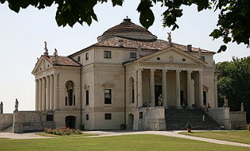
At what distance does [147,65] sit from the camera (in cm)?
5734

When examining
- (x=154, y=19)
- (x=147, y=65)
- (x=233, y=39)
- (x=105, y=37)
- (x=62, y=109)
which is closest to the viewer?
(x=154, y=19)

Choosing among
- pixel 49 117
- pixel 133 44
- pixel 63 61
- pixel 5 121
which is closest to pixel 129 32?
pixel 133 44

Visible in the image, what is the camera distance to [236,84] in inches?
2970

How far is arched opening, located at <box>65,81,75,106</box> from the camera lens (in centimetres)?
6357

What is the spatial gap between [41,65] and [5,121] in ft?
34.6

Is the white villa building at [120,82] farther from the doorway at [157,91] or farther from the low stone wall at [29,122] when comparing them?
the low stone wall at [29,122]

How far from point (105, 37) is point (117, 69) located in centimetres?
1057

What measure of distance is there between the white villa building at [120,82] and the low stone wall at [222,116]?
14.8ft

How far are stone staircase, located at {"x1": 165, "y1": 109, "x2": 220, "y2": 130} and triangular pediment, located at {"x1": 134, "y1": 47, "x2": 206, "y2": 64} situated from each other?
269 inches

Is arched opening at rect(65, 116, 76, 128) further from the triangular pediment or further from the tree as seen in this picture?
the tree

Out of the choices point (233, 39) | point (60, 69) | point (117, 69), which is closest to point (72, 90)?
point (60, 69)

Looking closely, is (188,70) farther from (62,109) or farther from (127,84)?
(62,109)

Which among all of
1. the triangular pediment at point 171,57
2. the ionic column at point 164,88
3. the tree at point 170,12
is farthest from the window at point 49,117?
the tree at point 170,12

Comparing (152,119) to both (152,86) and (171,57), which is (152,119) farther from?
(171,57)
